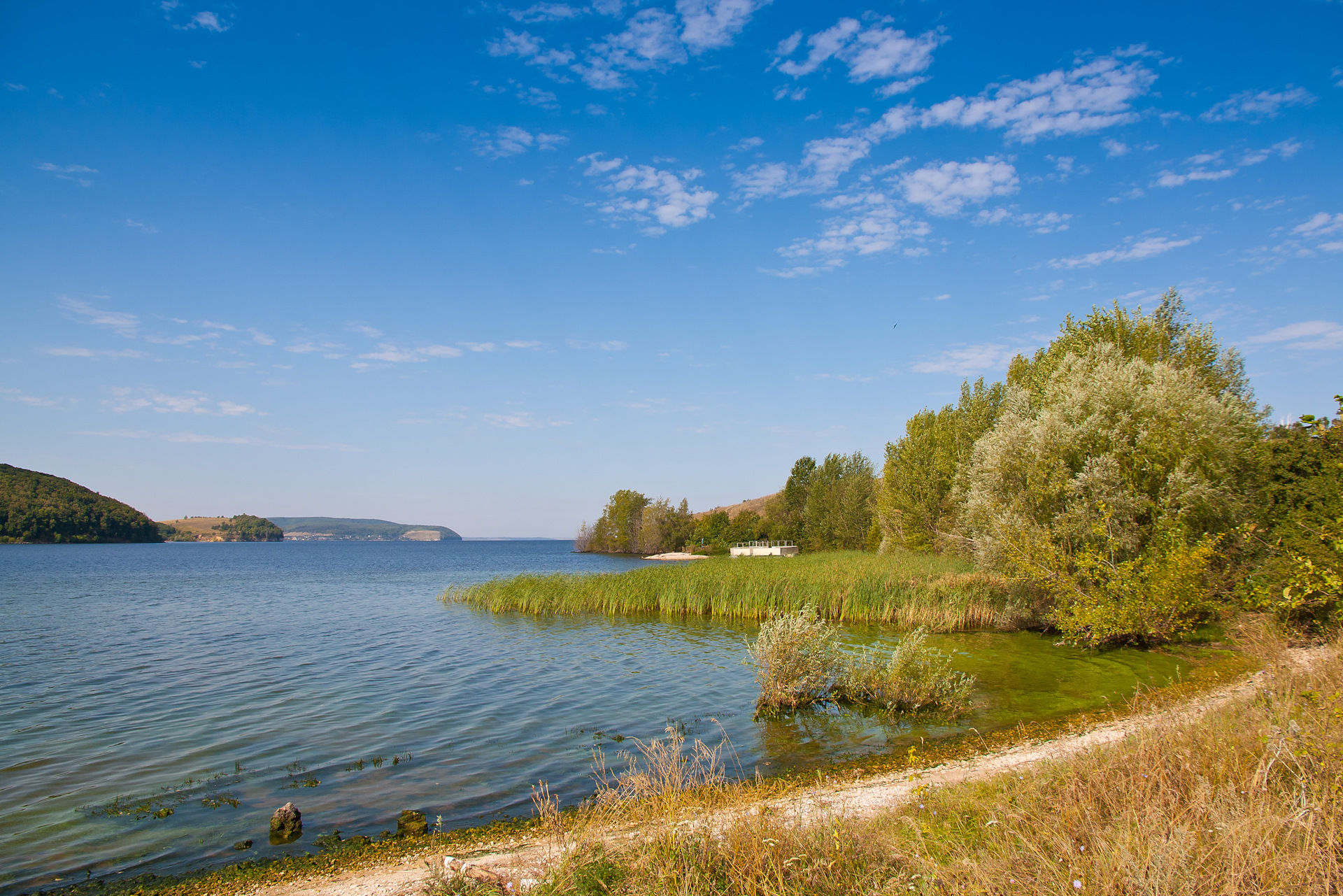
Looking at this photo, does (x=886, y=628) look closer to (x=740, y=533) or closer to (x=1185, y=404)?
(x=1185, y=404)

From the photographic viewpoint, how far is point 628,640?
2255 cm

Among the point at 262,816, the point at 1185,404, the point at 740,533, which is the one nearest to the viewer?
the point at 262,816

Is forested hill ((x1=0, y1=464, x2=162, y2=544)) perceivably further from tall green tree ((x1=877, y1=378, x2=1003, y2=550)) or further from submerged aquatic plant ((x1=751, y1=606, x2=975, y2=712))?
submerged aquatic plant ((x1=751, y1=606, x2=975, y2=712))

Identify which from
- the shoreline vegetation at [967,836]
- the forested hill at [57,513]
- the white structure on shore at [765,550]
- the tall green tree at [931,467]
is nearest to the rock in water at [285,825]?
the shoreline vegetation at [967,836]

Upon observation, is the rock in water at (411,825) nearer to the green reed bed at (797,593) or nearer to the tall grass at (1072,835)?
the tall grass at (1072,835)

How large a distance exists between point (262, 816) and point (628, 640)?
568 inches

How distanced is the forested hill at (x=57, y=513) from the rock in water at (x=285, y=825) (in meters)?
157

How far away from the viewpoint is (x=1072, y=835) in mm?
4902

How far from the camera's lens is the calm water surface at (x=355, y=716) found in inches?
348

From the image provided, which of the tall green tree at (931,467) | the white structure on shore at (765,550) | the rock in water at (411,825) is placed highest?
the tall green tree at (931,467)

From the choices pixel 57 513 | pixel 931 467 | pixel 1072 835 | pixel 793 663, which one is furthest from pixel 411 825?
pixel 57 513

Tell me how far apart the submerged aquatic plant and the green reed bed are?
18.0 feet

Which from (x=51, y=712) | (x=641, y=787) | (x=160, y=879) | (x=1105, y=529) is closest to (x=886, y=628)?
(x=1105, y=529)

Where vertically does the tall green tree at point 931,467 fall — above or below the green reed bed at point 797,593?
above
